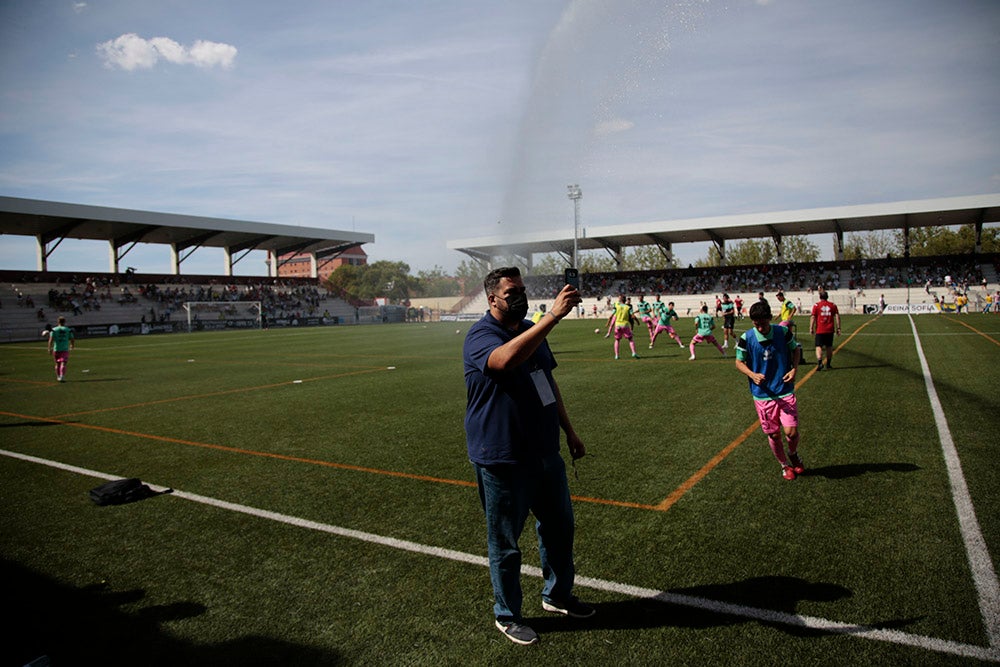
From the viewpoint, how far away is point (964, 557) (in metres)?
4.48

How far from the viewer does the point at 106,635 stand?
3.93 meters

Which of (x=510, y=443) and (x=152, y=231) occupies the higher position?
(x=152, y=231)

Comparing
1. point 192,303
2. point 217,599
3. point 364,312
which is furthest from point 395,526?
point 364,312

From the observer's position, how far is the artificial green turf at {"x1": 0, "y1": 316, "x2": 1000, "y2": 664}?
3.70m

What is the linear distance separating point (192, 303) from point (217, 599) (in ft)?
189

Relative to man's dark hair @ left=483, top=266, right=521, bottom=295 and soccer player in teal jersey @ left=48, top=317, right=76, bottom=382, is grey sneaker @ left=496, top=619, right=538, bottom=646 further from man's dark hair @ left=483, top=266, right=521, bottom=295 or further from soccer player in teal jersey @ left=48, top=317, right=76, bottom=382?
soccer player in teal jersey @ left=48, top=317, right=76, bottom=382

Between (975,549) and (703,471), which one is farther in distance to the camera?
(703,471)

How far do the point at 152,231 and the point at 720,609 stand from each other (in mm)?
59756

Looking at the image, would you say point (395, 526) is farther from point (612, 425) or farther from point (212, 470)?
point (612, 425)

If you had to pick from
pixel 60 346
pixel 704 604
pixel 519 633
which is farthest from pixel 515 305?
pixel 60 346

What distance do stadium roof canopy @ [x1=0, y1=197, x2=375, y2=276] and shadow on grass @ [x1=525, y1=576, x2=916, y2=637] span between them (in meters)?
A: 52.7

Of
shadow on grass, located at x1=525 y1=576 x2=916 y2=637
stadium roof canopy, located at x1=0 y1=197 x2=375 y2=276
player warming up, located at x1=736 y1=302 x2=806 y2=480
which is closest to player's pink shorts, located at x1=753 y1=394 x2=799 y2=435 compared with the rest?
player warming up, located at x1=736 y1=302 x2=806 y2=480

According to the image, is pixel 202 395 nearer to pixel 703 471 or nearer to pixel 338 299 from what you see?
pixel 703 471

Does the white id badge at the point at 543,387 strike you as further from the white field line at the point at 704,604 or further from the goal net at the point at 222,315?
the goal net at the point at 222,315
